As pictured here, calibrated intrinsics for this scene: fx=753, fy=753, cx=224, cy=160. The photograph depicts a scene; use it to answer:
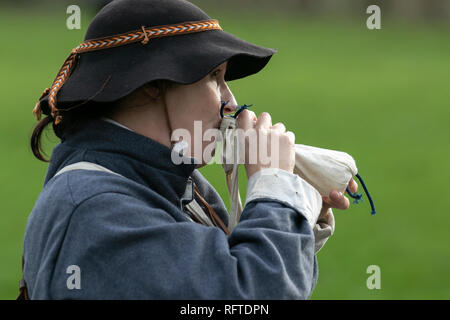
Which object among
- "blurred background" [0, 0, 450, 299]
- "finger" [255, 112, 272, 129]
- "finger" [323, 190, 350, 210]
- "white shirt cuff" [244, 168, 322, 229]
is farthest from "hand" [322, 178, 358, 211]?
"blurred background" [0, 0, 450, 299]

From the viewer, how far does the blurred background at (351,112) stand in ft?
29.4

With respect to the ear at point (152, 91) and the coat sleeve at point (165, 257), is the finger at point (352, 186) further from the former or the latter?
the ear at point (152, 91)

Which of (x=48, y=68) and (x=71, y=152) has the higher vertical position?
(x=71, y=152)

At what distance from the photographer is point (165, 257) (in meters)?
2.54

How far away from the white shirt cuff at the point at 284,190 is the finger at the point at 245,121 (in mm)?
225

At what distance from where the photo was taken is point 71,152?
2.89m

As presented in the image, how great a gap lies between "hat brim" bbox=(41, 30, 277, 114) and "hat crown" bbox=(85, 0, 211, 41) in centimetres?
7

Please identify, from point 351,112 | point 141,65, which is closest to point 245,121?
point 141,65

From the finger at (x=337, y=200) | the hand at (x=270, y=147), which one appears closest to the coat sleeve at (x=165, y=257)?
the hand at (x=270, y=147)
